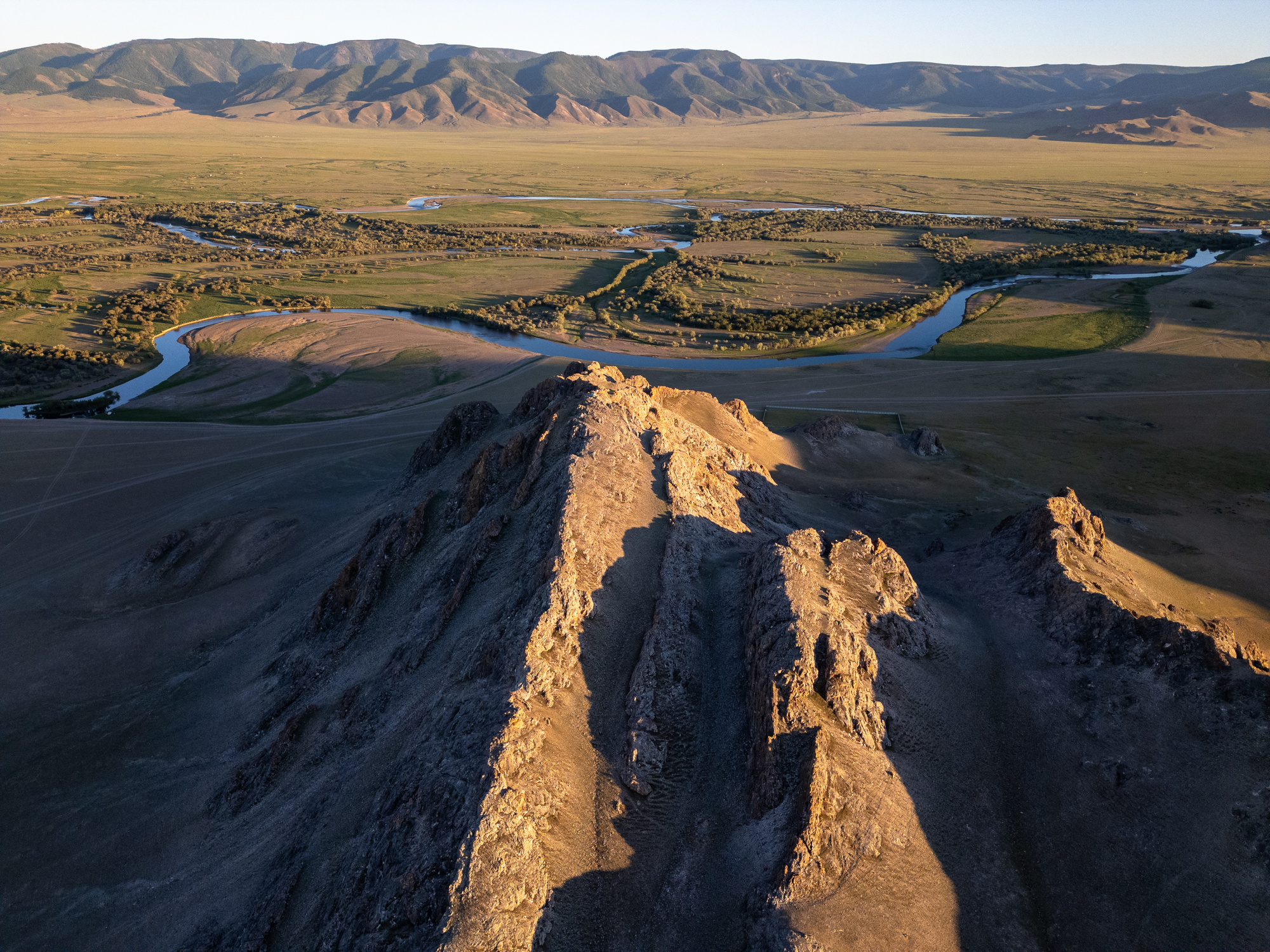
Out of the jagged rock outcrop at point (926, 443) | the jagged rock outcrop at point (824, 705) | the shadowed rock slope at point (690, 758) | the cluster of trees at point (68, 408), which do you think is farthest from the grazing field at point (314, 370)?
the jagged rock outcrop at point (824, 705)

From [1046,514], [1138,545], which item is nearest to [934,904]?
[1046,514]

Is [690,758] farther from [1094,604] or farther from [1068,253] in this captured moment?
[1068,253]

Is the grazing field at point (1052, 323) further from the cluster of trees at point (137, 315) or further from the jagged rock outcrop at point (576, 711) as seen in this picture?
the cluster of trees at point (137, 315)

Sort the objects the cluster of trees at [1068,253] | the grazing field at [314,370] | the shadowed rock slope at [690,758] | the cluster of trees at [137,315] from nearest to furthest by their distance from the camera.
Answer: the shadowed rock slope at [690,758] → the grazing field at [314,370] → the cluster of trees at [137,315] → the cluster of trees at [1068,253]

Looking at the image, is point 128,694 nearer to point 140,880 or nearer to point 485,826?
point 140,880

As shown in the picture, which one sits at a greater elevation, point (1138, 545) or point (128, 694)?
point (1138, 545)

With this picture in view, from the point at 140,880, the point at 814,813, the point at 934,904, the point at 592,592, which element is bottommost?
the point at 140,880

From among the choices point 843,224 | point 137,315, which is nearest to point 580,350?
point 137,315
